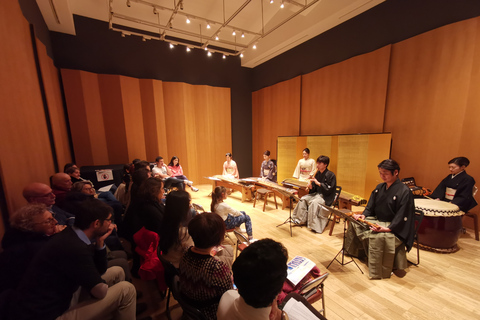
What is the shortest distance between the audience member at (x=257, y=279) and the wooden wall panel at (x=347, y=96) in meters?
4.49

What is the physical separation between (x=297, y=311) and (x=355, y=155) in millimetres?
4127

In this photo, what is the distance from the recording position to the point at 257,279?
Result: 31.9 inches

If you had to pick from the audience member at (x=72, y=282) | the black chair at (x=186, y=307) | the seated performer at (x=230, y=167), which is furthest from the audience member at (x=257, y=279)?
the seated performer at (x=230, y=167)

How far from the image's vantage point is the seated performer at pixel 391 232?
7.25ft

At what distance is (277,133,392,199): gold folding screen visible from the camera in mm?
4031

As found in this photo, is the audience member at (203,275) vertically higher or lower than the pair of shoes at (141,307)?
higher

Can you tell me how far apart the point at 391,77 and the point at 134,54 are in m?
6.65

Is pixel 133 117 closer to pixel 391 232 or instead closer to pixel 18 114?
pixel 18 114

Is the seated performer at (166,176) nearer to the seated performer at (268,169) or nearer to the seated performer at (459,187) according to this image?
the seated performer at (268,169)

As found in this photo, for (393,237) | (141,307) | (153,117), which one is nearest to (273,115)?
(153,117)

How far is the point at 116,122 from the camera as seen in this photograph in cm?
534

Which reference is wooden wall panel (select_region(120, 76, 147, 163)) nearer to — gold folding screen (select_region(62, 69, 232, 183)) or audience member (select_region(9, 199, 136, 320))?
gold folding screen (select_region(62, 69, 232, 183))

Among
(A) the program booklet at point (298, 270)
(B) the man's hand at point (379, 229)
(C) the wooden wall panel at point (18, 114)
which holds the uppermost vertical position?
(C) the wooden wall panel at point (18, 114)

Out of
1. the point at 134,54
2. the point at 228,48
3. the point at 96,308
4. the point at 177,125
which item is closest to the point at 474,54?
the point at 96,308
